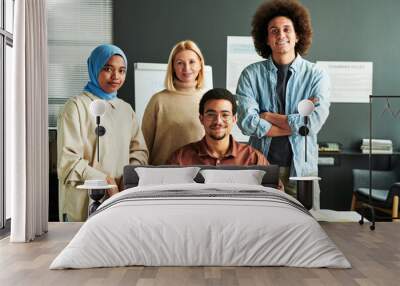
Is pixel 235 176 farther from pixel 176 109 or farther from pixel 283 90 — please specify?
pixel 283 90

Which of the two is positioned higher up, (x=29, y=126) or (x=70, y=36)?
(x=70, y=36)

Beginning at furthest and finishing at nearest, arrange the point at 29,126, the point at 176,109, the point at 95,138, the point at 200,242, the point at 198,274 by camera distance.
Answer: the point at 176,109, the point at 95,138, the point at 29,126, the point at 200,242, the point at 198,274

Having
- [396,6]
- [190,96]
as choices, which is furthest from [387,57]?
[190,96]

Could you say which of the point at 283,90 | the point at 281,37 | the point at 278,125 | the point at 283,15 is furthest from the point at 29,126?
the point at 283,15

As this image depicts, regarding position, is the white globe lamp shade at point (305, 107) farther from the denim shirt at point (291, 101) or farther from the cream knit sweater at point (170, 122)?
the cream knit sweater at point (170, 122)

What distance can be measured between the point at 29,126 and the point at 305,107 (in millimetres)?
3334

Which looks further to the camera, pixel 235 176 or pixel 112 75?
pixel 112 75

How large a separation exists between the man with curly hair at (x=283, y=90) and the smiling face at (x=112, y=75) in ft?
4.92

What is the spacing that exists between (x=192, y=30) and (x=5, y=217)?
3221 mm

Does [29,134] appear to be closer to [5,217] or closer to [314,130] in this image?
[5,217]

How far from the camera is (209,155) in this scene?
24.5 feet

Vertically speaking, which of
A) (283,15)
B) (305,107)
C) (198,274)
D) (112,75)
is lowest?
(198,274)

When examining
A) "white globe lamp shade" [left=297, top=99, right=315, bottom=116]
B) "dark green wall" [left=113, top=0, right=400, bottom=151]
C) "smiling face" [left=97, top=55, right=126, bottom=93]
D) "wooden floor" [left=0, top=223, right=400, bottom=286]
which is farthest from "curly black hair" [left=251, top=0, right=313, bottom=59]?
"wooden floor" [left=0, top=223, right=400, bottom=286]

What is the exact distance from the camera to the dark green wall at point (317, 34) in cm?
766
